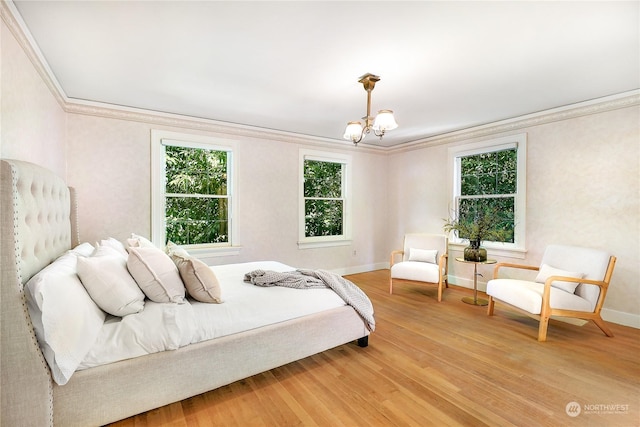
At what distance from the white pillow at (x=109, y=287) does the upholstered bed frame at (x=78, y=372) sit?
25cm

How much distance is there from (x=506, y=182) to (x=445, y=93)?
196cm

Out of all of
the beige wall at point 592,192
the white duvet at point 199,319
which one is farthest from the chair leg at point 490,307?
the white duvet at point 199,319

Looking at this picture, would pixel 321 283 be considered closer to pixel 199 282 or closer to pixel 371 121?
pixel 199 282

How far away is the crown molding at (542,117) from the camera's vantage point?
10.7 ft

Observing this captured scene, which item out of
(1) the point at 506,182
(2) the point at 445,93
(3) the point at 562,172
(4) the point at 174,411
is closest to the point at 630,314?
(3) the point at 562,172

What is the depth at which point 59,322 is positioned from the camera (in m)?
1.48

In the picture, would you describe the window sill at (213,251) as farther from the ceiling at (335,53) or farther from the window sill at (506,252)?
the window sill at (506,252)

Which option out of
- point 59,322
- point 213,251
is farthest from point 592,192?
point 59,322

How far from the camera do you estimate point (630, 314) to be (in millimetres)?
3275

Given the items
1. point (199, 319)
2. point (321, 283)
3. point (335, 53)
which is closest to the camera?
point (199, 319)

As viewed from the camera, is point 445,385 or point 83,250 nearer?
point 445,385

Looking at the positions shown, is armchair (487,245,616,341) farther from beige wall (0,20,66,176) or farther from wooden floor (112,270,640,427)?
beige wall (0,20,66,176)

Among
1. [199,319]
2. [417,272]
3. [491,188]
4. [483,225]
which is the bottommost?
[417,272]

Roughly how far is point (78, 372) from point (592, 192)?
16.7 ft
